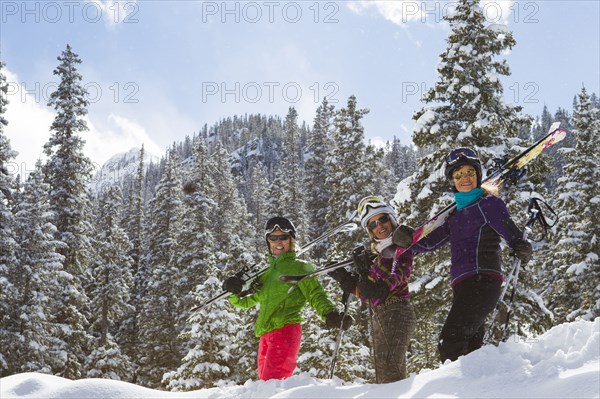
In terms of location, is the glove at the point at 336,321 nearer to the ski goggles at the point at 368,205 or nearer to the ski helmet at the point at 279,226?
the ski goggles at the point at 368,205

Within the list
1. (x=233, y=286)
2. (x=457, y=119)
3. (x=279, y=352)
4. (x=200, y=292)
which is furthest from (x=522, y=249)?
(x=200, y=292)

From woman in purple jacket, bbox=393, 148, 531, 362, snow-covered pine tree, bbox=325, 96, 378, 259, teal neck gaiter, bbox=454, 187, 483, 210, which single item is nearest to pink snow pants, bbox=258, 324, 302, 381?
woman in purple jacket, bbox=393, 148, 531, 362

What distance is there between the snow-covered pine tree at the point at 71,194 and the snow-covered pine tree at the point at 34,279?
929 mm

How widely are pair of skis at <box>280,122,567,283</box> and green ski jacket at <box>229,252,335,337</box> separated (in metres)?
0.19

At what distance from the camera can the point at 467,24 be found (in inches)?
558

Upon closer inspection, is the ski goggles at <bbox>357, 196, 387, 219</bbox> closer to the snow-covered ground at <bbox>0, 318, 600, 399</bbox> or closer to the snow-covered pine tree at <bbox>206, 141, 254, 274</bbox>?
the snow-covered ground at <bbox>0, 318, 600, 399</bbox>

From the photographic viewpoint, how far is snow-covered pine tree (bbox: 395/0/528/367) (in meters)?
13.1

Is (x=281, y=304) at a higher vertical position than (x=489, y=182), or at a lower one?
lower

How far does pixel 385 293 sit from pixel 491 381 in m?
1.72

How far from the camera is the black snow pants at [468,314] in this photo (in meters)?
4.23

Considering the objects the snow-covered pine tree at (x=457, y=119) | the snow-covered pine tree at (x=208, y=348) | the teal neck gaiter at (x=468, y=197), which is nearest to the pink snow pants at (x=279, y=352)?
the teal neck gaiter at (x=468, y=197)

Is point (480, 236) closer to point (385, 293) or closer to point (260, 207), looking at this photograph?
point (385, 293)

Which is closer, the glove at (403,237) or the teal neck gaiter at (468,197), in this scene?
the glove at (403,237)

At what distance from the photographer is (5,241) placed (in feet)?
60.1
